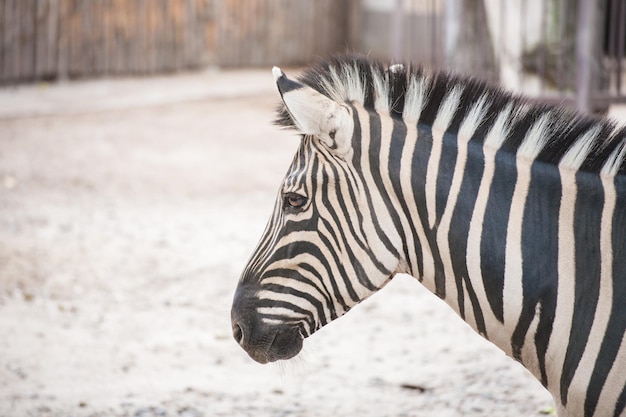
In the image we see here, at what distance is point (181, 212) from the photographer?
7934mm

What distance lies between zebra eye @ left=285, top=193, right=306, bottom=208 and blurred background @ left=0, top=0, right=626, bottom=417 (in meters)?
0.61

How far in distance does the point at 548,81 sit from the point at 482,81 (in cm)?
661

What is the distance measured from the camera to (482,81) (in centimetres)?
249

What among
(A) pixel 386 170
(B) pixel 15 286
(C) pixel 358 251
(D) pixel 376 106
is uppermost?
(D) pixel 376 106

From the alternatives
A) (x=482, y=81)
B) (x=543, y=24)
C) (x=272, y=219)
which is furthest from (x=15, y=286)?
Answer: (x=543, y=24)

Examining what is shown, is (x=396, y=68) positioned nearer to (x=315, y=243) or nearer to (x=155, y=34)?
(x=315, y=243)

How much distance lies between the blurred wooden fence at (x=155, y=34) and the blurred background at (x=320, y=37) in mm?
20

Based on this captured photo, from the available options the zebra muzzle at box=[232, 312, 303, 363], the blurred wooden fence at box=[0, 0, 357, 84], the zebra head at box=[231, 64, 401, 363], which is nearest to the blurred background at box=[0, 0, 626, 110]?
the blurred wooden fence at box=[0, 0, 357, 84]

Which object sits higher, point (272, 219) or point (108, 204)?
point (272, 219)

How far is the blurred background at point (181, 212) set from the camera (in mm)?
4387

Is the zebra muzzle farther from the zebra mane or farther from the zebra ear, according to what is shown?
the zebra mane

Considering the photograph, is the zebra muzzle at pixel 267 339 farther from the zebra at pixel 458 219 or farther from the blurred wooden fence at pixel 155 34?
the blurred wooden fence at pixel 155 34

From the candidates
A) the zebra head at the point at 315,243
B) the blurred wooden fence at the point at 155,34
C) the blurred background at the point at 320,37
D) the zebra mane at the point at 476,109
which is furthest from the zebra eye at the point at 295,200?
the blurred wooden fence at the point at 155,34

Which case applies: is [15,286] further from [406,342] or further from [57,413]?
[406,342]
